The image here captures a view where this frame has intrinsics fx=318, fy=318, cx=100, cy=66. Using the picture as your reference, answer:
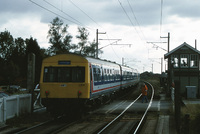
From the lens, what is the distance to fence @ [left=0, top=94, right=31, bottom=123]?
44.0ft

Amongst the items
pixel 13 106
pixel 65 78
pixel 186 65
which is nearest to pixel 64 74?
pixel 65 78

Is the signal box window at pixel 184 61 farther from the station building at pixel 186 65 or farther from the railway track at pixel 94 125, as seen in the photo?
the railway track at pixel 94 125

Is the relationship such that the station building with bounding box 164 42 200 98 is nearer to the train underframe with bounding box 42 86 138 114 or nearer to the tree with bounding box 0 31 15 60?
the train underframe with bounding box 42 86 138 114

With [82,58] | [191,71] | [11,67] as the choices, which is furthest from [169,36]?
[11,67]

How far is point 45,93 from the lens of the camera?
1475 cm

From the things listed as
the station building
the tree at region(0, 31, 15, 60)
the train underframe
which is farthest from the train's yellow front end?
the tree at region(0, 31, 15, 60)

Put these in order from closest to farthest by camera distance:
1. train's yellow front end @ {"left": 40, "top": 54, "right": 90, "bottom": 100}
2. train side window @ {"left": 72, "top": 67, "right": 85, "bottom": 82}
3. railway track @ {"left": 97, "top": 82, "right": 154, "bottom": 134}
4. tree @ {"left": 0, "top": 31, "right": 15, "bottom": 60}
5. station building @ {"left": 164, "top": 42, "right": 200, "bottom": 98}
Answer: railway track @ {"left": 97, "top": 82, "right": 154, "bottom": 134}
train's yellow front end @ {"left": 40, "top": 54, "right": 90, "bottom": 100}
train side window @ {"left": 72, "top": 67, "right": 85, "bottom": 82}
station building @ {"left": 164, "top": 42, "right": 200, "bottom": 98}
tree @ {"left": 0, "top": 31, "right": 15, "bottom": 60}

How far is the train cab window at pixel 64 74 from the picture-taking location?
14.7 meters

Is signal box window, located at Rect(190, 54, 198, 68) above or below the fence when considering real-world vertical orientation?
above

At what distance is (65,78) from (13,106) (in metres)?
2.69

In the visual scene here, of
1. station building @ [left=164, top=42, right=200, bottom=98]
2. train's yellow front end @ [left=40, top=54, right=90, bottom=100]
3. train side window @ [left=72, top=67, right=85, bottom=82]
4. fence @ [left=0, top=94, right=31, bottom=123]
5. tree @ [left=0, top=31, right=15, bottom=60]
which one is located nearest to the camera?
fence @ [left=0, top=94, right=31, bottom=123]

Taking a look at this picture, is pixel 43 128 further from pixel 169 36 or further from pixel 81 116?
pixel 169 36

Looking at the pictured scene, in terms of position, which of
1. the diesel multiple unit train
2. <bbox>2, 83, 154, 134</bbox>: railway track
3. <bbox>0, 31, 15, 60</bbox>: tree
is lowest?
<bbox>2, 83, 154, 134</bbox>: railway track

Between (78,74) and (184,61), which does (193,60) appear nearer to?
(184,61)
